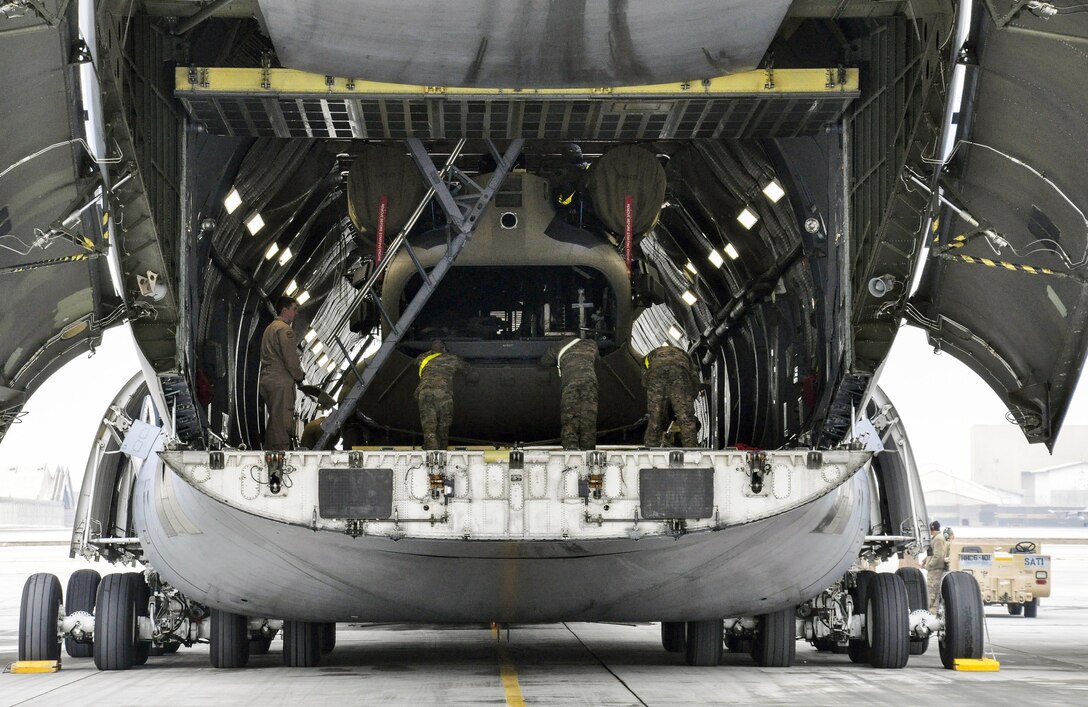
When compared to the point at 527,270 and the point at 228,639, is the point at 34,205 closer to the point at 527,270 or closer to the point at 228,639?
the point at 228,639

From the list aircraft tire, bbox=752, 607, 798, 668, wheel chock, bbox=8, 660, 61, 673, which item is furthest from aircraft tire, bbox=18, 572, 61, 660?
aircraft tire, bbox=752, 607, 798, 668

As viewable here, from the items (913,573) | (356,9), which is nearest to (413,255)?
(356,9)

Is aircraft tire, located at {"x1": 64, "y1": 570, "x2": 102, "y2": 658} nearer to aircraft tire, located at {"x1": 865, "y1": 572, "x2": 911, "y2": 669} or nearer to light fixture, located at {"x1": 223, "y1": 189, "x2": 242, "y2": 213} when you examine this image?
light fixture, located at {"x1": 223, "y1": 189, "x2": 242, "y2": 213}

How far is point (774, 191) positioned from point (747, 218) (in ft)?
2.91

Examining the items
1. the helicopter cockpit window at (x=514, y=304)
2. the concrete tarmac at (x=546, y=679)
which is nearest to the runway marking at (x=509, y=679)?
the concrete tarmac at (x=546, y=679)

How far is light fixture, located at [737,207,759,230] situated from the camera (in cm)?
1174

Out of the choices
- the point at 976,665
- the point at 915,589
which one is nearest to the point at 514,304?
the point at 915,589

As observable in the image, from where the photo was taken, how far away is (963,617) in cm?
1097

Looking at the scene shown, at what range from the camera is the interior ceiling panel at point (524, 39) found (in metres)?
7.55

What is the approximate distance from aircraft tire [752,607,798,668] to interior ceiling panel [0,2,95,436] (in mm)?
5647

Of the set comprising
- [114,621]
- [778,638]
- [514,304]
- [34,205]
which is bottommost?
[778,638]

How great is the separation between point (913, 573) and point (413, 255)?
5.33 meters

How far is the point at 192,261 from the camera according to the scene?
950 cm

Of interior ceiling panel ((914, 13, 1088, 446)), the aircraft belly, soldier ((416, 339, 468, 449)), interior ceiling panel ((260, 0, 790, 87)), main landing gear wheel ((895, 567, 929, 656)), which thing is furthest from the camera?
main landing gear wheel ((895, 567, 929, 656))
